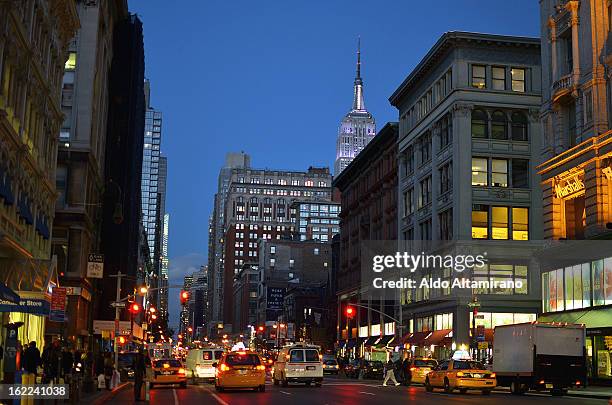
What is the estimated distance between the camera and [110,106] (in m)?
90.6

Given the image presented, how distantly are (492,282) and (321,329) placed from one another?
85.8m

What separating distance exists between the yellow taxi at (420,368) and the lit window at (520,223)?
21.1 meters

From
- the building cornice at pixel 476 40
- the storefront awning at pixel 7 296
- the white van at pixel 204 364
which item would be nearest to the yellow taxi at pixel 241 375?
the storefront awning at pixel 7 296

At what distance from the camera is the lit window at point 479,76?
72250mm

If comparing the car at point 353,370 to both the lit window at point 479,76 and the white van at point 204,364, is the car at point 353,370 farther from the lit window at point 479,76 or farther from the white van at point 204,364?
the lit window at point 479,76

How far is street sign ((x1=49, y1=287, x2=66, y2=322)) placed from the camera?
109ft

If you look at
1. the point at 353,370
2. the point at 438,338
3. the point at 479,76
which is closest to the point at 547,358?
the point at 438,338

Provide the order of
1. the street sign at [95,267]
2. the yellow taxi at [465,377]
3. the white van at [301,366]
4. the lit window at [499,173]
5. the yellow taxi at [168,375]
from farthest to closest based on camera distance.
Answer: the lit window at [499,173], the street sign at [95,267], the yellow taxi at [168,375], the white van at [301,366], the yellow taxi at [465,377]

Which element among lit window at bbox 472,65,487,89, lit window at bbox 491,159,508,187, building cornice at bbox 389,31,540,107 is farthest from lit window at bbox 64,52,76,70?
lit window at bbox 491,159,508,187

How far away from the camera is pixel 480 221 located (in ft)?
232

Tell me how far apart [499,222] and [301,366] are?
33958mm

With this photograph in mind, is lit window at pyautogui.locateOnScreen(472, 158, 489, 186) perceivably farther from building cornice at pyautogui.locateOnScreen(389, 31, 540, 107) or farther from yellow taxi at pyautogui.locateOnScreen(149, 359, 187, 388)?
yellow taxi at pyautogui.locateOnScreen(149, 359, 187, 388)

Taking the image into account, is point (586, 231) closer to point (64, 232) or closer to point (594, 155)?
point (594, 155)

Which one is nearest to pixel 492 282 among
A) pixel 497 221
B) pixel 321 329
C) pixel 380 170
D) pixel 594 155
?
pixel 497 221
